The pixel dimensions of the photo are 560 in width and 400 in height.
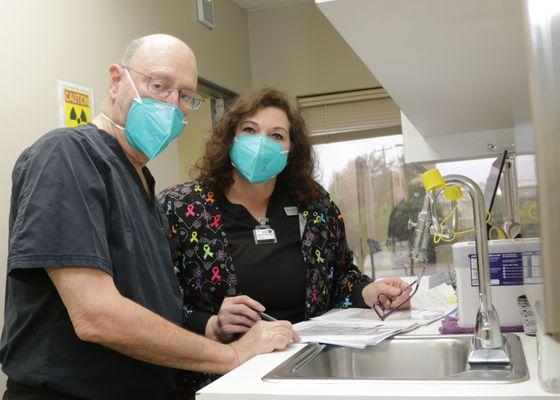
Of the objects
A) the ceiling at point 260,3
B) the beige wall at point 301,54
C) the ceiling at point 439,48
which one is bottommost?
the ceiling at point 439,48

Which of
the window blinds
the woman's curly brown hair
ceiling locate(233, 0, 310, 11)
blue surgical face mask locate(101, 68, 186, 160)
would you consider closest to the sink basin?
blue surgical face mask locate(101, 68, 186, 160)

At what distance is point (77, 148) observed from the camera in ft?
3.66

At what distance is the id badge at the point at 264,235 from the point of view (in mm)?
1732

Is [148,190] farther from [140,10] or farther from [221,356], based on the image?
[140,10]

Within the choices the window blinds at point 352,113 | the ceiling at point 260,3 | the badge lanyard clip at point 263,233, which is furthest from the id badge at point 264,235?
the ceiling at point 260,3

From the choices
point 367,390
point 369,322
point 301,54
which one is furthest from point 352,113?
point 367,390

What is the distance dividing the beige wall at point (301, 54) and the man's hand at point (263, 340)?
3043mm

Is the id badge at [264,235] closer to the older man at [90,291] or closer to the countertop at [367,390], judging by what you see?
the older man at [90,291]

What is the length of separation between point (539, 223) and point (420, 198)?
3697mm

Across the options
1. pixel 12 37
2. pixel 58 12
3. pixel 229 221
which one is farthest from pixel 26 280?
pixel 58 12

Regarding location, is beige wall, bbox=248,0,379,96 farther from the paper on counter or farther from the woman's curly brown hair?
the paper on counter

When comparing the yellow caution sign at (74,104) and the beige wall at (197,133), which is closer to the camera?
the yellow caution sign at (74,104)

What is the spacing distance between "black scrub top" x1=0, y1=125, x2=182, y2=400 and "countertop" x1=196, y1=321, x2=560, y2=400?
1.04 feet

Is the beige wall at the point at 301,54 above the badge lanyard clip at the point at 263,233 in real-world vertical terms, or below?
above
